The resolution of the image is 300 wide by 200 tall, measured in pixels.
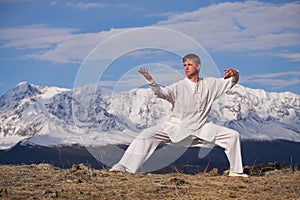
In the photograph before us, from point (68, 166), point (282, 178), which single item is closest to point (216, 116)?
point (282, 178)

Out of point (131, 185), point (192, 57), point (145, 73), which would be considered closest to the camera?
point (131, 185)

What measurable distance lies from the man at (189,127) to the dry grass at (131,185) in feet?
1.54

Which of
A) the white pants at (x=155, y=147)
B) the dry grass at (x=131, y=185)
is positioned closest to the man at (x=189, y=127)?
the white pants at (x=155, y=147)

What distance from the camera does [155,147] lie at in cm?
1248

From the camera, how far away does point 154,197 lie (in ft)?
30.8

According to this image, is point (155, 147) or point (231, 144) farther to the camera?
point (155, 147)

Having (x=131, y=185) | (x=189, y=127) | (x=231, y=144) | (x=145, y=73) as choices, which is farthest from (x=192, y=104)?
(x=131, y=185)

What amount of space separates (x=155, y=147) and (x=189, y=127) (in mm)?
874

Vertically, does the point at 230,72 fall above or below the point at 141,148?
above

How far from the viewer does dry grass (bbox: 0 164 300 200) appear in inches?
372

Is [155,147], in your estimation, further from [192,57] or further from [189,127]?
[192,57]

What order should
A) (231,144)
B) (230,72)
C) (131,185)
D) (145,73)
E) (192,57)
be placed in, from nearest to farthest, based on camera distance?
(131,185), (145,73), (231,144), (230,72), (192,57)

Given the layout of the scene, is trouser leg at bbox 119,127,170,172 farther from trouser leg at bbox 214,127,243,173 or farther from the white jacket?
trouser leg at bbox 214,127,243,173

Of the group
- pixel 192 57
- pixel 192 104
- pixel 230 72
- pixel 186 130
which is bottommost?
pixel 186 130
